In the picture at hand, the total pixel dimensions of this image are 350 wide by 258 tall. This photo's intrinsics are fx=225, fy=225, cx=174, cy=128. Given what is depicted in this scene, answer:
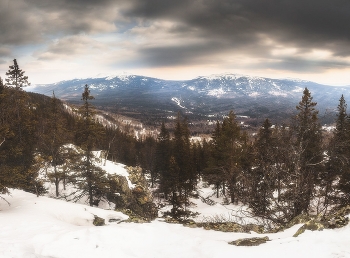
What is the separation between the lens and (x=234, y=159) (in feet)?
88.6

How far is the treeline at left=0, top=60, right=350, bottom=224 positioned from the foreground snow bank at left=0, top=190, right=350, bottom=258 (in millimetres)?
→ 2535

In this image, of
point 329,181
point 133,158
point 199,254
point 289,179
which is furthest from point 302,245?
point 133,158

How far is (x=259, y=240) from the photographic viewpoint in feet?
25.2

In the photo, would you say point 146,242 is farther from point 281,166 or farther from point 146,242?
point 281,166

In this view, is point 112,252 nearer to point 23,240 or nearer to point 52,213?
point 23,240

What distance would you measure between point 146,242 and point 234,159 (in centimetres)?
2025

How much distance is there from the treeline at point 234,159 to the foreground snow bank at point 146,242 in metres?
2.54

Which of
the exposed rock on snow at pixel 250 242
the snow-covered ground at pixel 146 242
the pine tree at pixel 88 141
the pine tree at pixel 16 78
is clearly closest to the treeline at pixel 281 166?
the snow-covered ground at pixel 146 242

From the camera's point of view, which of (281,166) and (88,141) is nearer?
(281,166)

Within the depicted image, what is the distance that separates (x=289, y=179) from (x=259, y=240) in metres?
4.18

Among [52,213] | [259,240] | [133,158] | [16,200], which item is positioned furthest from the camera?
[133,158]

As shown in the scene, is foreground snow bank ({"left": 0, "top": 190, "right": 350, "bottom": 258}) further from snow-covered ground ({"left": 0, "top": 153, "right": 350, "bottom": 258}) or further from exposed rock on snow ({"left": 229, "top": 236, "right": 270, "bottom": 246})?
exposed rock on snow ({"left": 229, "top": 236, "right": 270, "bottom": 246})

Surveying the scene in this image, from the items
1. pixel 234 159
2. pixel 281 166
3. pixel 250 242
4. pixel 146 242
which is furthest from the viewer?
pixel 234 159

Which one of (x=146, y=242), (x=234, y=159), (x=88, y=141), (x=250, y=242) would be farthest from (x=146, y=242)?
(x=234, y=159)
